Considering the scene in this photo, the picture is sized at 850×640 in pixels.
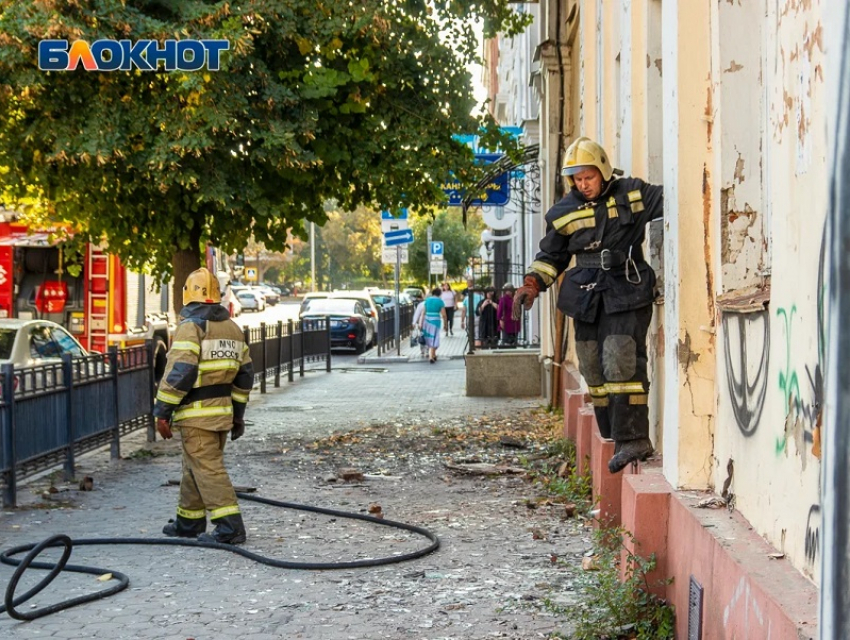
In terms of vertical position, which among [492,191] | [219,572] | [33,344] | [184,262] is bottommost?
[219,572]

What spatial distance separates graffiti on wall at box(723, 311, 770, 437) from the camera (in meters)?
4.40

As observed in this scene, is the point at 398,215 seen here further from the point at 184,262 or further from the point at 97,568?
the point at 97,568

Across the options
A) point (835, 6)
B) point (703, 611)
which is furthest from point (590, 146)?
point (835, 6)

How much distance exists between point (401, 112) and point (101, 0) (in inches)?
134

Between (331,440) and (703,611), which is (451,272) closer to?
(331,440)

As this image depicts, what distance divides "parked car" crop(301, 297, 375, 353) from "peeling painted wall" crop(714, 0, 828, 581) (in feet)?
92.4

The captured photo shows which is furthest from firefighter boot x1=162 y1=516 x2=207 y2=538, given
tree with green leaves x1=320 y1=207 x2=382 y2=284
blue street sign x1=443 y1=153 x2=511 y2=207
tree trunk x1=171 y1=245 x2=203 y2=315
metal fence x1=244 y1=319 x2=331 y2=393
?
tree with green leaves x1=320 y1=207 x2=382 y2=284

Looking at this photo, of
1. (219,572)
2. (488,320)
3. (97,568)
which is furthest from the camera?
(488,320)

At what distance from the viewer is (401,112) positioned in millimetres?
13891

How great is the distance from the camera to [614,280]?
6.46 meters

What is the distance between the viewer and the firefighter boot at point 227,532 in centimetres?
800

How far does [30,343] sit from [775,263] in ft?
38.6

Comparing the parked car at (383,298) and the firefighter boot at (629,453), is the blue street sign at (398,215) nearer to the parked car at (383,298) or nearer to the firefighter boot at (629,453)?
the firefighter boot at (629,453)

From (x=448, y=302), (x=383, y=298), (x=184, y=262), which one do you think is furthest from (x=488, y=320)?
(x=383, y=298)
